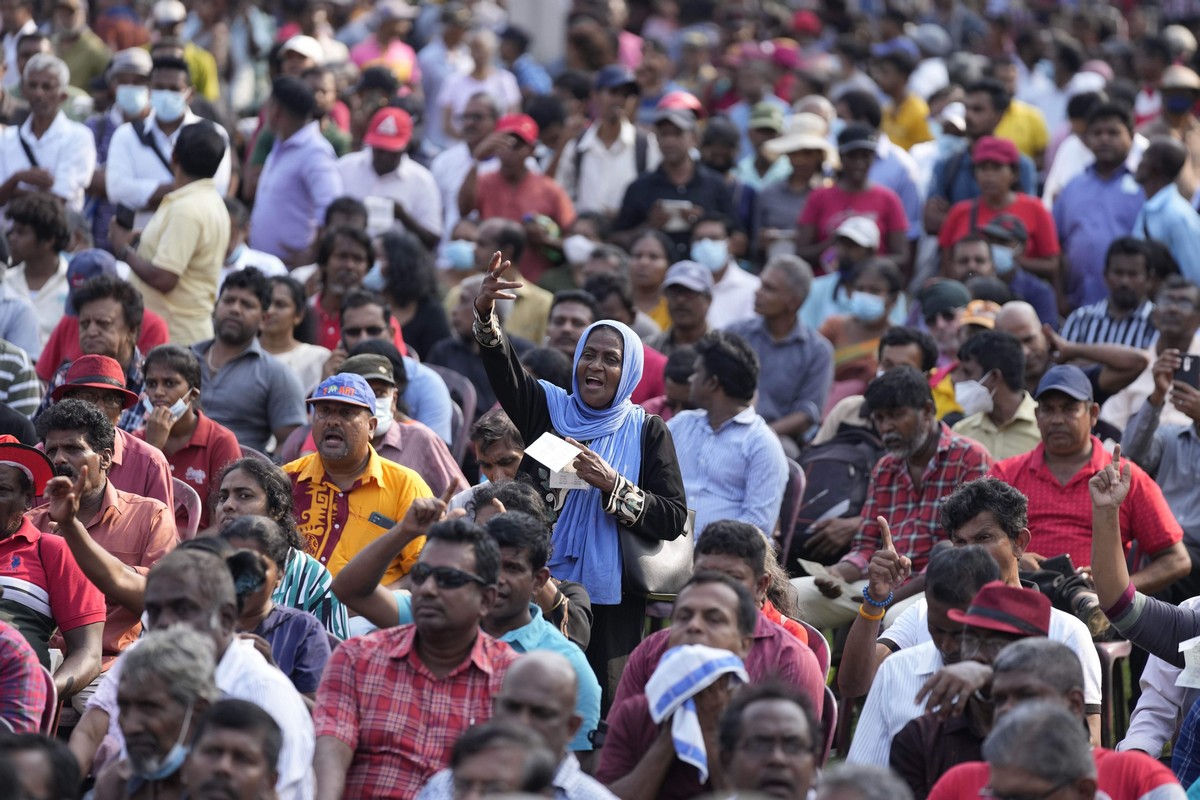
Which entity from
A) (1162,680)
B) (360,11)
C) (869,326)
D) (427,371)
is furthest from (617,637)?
(360,11)

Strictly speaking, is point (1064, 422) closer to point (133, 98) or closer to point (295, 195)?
point (295, 195)

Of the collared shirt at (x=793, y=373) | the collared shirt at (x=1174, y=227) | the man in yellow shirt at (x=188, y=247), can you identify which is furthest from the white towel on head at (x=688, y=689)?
the collared shirt at (x=1174, y=227)

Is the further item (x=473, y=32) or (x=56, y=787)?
(x=473, y=32)

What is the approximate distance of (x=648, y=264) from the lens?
1117 cm

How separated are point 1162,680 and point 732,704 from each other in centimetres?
214

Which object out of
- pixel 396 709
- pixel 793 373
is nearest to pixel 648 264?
pixel 793 373

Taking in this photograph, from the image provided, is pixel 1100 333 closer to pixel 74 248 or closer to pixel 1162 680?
pixel 1162 680

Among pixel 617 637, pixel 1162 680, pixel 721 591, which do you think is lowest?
pixel 617 637

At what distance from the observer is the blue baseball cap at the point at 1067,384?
25.4 ft

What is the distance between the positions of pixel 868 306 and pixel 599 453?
13.4ft

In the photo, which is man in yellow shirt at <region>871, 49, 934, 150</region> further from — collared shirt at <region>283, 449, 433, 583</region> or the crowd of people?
collared shirt at <region>283, 449, 433, 583</region>

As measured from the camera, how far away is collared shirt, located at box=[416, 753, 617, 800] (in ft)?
16.3

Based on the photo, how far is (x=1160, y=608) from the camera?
6.29m

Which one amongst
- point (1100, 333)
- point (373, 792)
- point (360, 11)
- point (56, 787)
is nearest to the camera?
point (56, 787)
